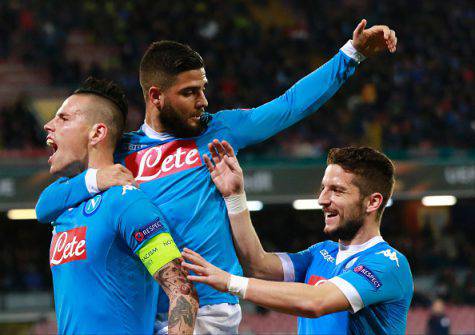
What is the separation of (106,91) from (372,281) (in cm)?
154

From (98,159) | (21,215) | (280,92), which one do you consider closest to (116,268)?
(98,159)

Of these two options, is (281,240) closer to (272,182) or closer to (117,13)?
(272,182)

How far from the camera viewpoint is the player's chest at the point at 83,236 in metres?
3.29

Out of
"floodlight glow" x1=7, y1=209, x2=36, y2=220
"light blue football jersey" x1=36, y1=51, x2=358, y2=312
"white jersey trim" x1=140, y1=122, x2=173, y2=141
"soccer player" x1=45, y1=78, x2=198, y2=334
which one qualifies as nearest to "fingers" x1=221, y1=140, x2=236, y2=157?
"light blue football jersey" x1=36, y1=51, x2=358, y2=312

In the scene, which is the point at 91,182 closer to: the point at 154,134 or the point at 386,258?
the point at 154,134

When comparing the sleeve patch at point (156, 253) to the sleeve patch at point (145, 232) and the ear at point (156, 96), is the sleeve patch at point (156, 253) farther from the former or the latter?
the ear at point (156, 96)

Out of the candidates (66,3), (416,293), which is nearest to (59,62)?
(66,3)

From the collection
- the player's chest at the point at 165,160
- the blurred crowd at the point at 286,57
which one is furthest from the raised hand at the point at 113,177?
the blurred crowd at the point at 286,57

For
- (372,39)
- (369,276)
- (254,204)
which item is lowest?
(369,276)

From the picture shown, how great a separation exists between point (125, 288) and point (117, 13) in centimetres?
1604

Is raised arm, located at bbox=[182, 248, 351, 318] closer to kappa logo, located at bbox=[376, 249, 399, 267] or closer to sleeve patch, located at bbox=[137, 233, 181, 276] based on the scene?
sleeve patch, located at bbox=[137, 233, 181, 276]

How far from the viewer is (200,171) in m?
3.82

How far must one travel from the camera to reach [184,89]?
3.73 metres

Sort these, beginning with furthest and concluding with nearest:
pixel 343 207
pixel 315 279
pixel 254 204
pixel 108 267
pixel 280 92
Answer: pixel 280 92, pixel 254 204, pixel 315 279, pixel 343 207, pixel 108 267
